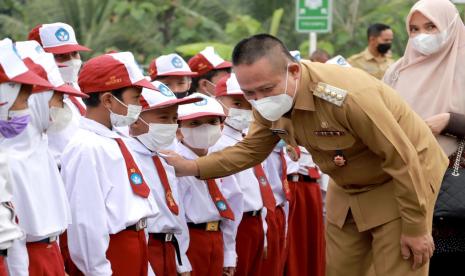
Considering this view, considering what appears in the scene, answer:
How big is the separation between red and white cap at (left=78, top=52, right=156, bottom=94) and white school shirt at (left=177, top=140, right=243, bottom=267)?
1.13m

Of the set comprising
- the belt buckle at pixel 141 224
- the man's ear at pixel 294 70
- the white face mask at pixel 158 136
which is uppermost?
the man's ear at pixel 294 70

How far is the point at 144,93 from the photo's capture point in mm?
6344

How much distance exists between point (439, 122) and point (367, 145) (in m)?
1.09

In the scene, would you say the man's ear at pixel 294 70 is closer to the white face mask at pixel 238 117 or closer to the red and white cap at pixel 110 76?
the red and white cap at pixel 110 76

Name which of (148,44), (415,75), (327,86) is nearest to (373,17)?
(148,44)

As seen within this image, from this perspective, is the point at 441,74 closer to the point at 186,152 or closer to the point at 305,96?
the point at 305,96

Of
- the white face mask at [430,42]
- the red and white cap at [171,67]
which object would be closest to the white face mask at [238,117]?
the red and white cap at [171,67]

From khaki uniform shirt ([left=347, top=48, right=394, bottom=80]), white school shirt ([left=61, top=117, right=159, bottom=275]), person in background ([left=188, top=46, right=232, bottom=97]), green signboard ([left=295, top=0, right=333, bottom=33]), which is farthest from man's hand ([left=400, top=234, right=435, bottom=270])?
green signboard ([left=295, top=0, right=333, bottom=33])

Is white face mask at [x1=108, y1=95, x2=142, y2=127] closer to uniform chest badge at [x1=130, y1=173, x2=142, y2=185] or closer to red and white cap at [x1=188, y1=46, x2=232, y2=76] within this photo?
uniform chest badge at [x1=130, y1=173, x2=142, y2=185]

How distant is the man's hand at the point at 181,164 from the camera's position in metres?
6.40

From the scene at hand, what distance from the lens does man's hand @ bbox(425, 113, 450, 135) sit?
6727 millimetres

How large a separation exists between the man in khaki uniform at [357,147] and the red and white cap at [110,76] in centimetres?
64

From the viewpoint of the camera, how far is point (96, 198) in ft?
17.9

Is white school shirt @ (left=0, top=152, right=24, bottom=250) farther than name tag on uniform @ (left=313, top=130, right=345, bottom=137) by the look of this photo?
No
